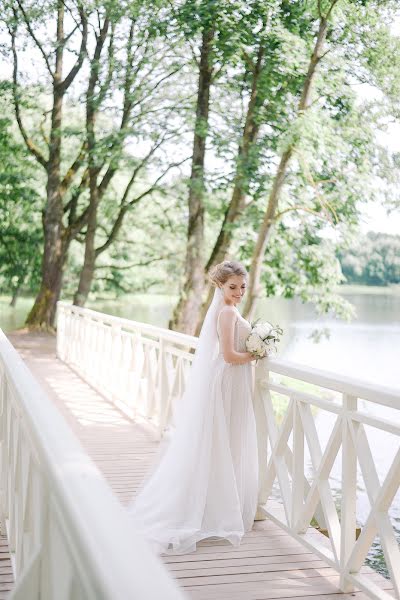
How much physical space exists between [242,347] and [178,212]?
2374cm

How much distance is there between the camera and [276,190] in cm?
1662

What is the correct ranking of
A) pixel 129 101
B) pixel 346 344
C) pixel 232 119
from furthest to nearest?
pixel 346 344 < pixel 232 119 < pixel 129 101

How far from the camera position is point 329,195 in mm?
19250

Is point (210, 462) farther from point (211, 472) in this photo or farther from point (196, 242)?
point (196, 242)

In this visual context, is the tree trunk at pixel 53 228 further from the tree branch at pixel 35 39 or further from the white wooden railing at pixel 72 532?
the white wooden railing at pixel 72 532

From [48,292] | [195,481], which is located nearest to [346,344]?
[48,292]

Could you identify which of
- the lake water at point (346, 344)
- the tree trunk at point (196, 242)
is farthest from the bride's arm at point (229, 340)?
the tree trunk at point (196, 242)

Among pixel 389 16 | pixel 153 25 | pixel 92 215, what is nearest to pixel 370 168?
pixel 389 16

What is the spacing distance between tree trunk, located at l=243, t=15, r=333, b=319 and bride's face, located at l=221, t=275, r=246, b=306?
35.2ft

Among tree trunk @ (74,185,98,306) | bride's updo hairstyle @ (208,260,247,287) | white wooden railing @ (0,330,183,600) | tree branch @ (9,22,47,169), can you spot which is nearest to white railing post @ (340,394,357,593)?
bride's updo hairstyle @ (208,260,247,287)

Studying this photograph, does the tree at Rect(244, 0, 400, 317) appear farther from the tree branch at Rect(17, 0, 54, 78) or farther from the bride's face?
the bride's face

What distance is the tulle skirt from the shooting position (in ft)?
16.7

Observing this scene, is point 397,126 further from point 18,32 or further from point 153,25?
point 18,32

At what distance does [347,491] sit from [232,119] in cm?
1701
